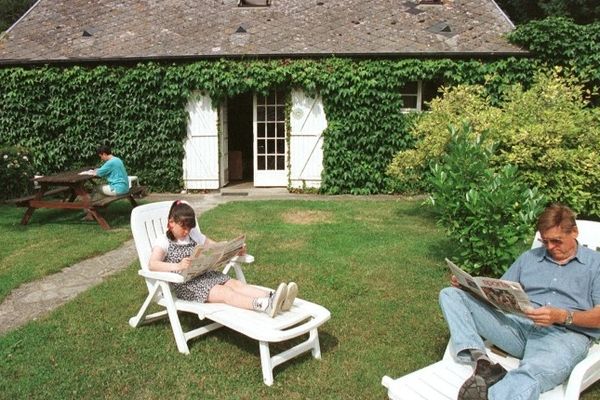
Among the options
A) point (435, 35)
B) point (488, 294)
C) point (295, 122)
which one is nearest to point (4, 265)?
point (488, 294)

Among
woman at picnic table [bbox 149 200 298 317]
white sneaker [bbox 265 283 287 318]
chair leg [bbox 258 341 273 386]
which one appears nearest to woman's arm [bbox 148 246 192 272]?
woman at picnic table [bbox 149 200 298 317]

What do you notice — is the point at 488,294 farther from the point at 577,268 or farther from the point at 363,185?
the point at 363,185

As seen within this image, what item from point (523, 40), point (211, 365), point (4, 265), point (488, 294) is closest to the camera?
point (488, 294)

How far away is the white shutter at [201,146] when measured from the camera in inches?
456

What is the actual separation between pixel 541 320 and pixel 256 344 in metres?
2.14

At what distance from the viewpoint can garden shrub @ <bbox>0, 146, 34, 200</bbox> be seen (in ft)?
33.3

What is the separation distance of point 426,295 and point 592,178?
9.20 feet

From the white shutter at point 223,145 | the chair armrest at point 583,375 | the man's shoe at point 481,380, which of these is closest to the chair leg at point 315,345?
the man's shoe at point 481,380

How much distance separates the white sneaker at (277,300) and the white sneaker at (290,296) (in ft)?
0.12

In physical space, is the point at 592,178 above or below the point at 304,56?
below

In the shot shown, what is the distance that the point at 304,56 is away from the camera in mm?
11086

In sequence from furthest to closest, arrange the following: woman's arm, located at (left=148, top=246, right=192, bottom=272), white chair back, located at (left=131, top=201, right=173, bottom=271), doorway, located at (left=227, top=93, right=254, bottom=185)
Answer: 1. doorway, located at (left=227, top=93, right=254, bottom=185)
2. white chair back, located at (left=131, top=201, right=173, bottom=271)
3. woman's arm, located at (left=148, top=246, right=192, bottom=272)

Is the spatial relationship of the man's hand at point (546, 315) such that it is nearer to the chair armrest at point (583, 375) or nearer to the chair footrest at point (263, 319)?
the chair armrest at point (583, 375)

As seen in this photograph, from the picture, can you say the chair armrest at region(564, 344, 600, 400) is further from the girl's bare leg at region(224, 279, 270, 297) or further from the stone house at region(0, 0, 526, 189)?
the stone house at region(0, 0, 526, 189)
